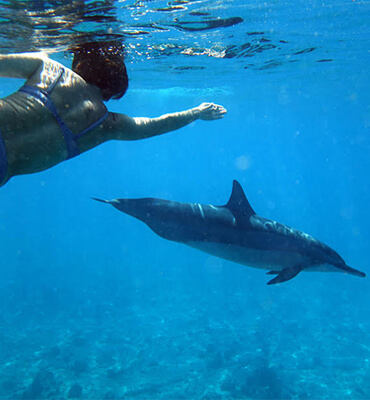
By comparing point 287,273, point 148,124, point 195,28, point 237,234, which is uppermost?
point 195,28

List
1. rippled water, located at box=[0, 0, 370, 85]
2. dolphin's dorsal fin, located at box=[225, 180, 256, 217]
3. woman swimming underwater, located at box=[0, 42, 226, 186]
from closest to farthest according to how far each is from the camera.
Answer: woman swimming underwater, located at box=[0, 42, 226, 186], dolphin's dorsal fin, located at box=[225, 180, 256, 217], rippled water, located at box=[0, 0, 370, 85]

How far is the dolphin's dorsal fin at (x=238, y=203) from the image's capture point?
6.57 meters

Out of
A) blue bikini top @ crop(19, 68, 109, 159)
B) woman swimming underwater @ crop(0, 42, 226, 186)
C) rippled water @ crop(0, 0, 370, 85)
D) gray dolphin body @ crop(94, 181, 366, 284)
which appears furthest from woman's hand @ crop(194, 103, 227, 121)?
rippled water @ crop(0, 0, 370, 85)

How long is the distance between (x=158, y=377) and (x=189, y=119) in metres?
10.2

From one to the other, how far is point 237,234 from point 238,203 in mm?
621

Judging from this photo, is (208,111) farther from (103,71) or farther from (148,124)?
(103,71)

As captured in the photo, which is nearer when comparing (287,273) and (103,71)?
(103,71)

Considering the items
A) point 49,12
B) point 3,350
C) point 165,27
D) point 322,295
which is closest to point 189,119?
point 49,12

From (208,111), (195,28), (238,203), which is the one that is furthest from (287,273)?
(195,28)

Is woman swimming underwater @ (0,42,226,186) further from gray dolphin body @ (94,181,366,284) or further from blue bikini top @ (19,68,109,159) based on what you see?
gray dolphin body @ (94,181,366,284)

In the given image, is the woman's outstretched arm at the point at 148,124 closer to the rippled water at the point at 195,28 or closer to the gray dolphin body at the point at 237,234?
the gray dolphin body at the point at 237,234

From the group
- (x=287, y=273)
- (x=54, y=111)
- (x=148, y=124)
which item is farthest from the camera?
(x=287, y=273)

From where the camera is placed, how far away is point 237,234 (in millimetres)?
6656

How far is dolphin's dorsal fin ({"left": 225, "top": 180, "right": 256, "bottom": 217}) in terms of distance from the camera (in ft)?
21.5
